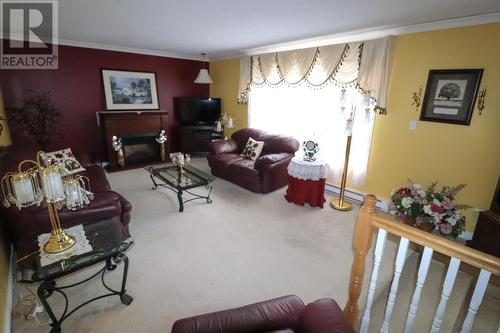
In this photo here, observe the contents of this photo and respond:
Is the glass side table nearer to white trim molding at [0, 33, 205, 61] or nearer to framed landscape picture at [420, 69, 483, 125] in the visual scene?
framed landscape picture at [420, 69, 483, 125]

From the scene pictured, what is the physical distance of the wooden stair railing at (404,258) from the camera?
1.12 meters

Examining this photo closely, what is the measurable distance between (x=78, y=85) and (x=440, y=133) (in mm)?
5916

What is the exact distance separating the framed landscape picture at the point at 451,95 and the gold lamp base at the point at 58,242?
393cm

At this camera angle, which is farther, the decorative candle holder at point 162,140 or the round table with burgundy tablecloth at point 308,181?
the decorative candle holder at point 162,140

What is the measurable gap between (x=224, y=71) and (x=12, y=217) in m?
5.01

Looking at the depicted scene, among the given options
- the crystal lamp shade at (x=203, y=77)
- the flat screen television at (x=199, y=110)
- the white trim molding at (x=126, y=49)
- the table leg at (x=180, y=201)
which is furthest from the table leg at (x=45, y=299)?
the crystal lamp shade at (x=203, y=77)

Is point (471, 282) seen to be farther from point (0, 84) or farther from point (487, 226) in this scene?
point (0, 84)

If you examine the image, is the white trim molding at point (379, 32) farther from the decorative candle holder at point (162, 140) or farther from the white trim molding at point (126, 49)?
the decorative candle holder at point (162, 140)

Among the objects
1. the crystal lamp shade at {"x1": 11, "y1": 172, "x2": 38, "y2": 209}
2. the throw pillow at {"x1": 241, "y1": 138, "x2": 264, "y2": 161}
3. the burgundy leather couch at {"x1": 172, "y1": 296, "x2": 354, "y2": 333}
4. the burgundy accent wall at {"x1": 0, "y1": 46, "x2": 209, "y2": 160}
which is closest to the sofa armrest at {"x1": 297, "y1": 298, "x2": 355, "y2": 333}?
the burgundy leather couch at {"x1": 172, "y1": 296, "x2": 354, "y2": 333}

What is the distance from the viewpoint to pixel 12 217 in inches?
81.4

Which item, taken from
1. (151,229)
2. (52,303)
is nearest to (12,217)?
(52,303)

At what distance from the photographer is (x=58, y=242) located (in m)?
1.75

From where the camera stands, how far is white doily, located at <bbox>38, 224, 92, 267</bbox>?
164 centimetres

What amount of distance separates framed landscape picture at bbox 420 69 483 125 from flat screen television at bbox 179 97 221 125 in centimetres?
433
